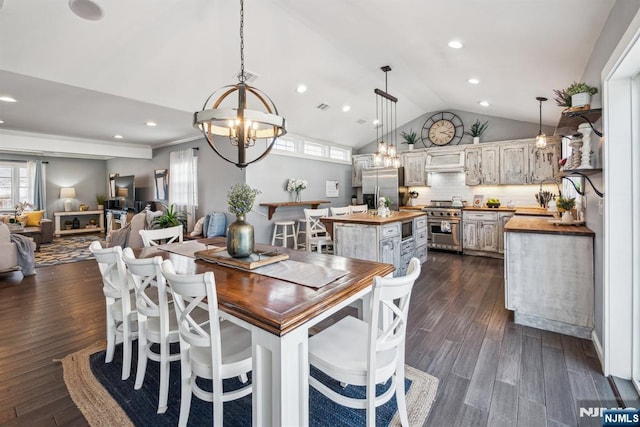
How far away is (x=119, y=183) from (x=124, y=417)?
921cm

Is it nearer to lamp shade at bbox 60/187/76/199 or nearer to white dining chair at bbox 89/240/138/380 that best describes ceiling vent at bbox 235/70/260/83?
white dining chair at bbox 89/240/138/380

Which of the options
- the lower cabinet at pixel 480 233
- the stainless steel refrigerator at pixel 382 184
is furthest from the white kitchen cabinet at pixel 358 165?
the lower cabinet at pixel 480 233

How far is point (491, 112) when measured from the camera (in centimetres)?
604

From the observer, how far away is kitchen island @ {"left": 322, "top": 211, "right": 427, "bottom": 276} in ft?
12.8

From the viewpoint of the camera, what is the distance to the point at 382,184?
279 inches

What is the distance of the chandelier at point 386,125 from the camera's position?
4606mm

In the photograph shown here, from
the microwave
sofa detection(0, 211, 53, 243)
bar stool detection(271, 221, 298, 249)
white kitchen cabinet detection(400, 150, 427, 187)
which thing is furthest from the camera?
sofa detection(0, 211, 53, 243)

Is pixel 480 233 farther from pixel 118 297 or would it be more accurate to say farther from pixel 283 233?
pixel 118 297

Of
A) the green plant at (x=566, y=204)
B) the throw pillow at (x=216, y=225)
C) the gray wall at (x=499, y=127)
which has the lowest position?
the throw pillow at (x=216, y=225)

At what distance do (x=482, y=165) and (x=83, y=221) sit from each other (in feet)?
40.0

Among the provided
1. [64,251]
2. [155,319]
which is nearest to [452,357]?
[155,319]

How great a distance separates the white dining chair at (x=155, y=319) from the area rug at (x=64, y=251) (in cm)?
522

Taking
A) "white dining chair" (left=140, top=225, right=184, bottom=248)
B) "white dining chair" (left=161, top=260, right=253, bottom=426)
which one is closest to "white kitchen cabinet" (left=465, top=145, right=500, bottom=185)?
"white dining chair" (left=140, top=225, right=184, bottom=248)

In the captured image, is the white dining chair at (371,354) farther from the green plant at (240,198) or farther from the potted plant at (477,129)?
the potted plant at (477,129)
